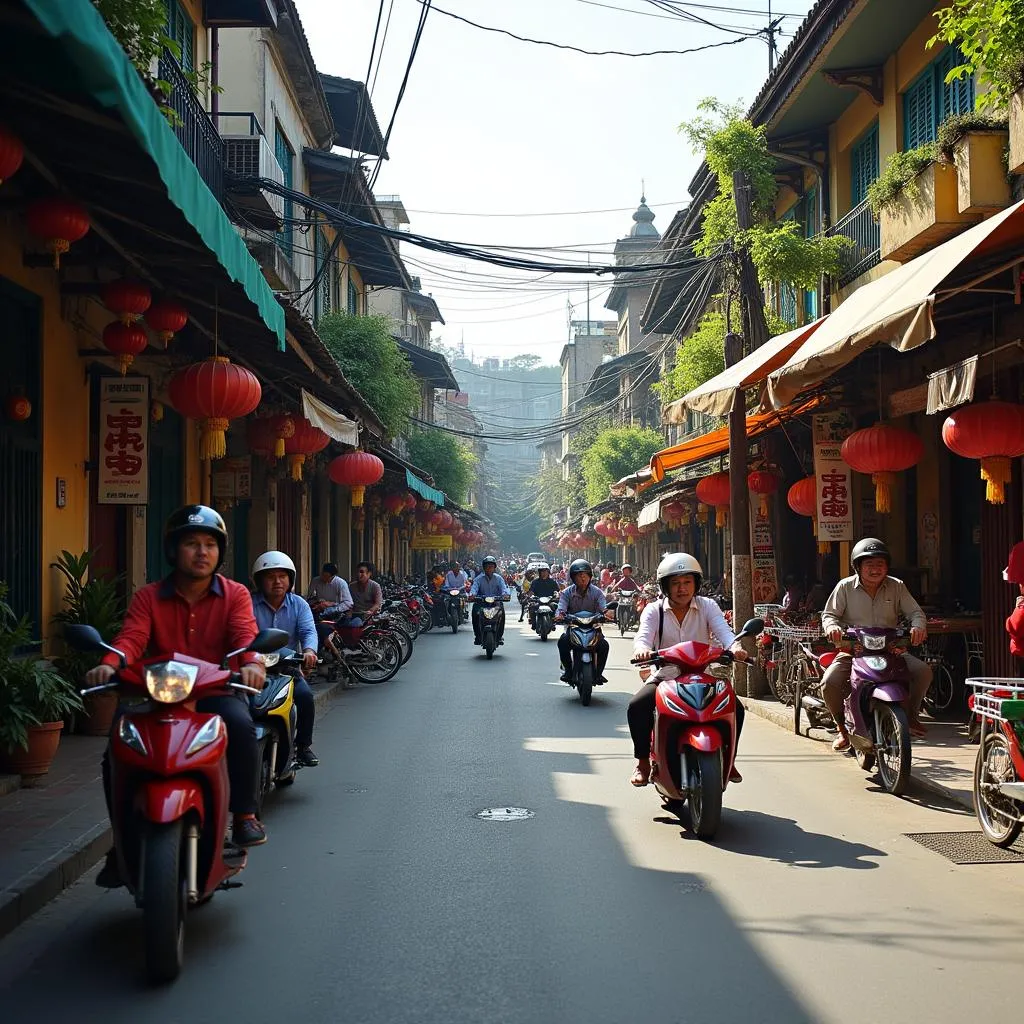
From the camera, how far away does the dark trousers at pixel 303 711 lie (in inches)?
361

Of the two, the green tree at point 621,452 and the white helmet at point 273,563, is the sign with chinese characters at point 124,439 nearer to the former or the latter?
the white helmet at point 273,563

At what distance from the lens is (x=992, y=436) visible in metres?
9.91

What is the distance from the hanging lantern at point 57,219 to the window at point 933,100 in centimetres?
1031

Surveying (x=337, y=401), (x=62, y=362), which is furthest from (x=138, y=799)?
(x=337, y=401)

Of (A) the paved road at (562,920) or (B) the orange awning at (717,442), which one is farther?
(B) the orange awning at (717,442)

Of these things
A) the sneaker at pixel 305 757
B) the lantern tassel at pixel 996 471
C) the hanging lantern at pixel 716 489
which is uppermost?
the hanging lantern at pixel 716 489

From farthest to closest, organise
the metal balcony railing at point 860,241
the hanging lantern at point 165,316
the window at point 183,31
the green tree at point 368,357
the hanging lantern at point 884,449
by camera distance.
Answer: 1. the green tree at point 368,357
2. the metal balcony railing at point 860,241
3. the window at point 183,31
4. the hanging lantern at point 884,449
5. the hanging lantern at point 165,316

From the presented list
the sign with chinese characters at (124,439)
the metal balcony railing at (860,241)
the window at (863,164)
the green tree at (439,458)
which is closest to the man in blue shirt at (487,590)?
the metal balcony railing at (860,241)

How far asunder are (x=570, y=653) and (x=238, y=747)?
10412 mm

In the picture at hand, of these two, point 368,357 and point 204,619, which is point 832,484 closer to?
point 204,619

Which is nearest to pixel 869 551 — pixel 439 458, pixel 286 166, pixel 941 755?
pixel 941 755

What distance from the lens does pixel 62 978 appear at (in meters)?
4.97

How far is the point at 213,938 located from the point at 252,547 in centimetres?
1707

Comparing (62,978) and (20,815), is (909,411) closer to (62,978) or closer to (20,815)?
(20,815)
